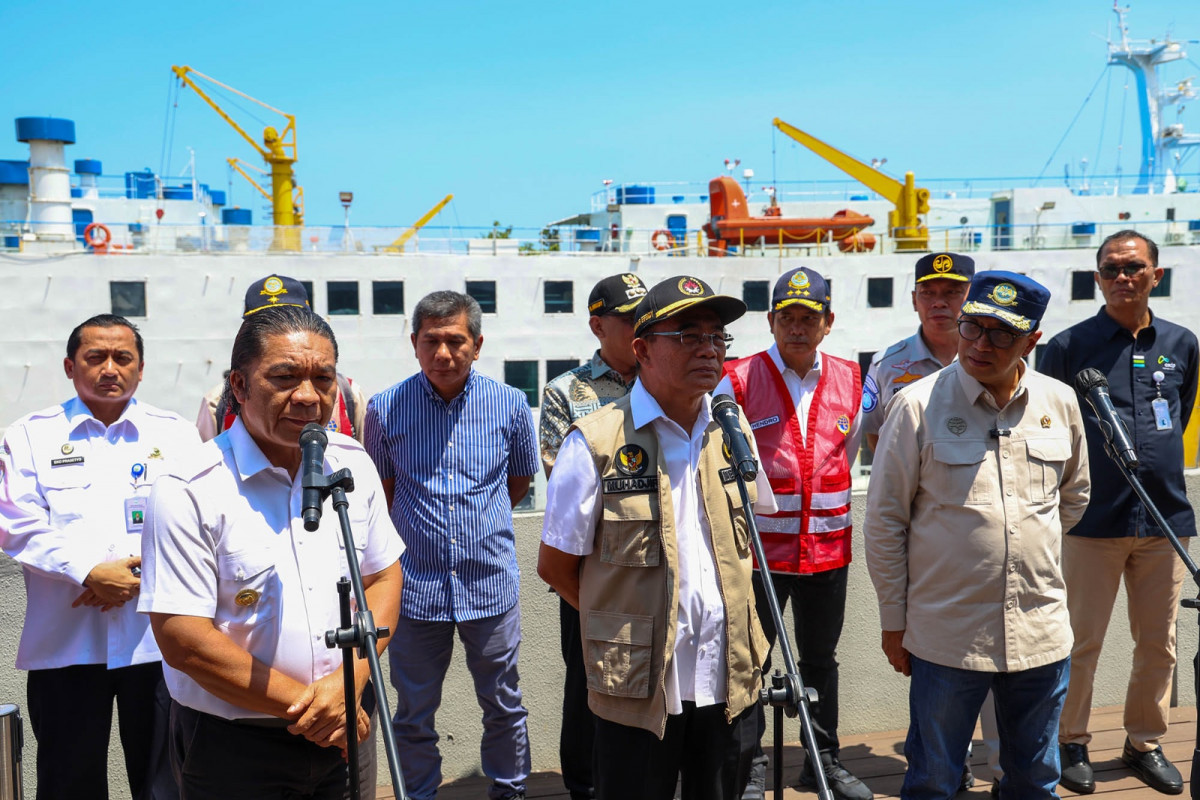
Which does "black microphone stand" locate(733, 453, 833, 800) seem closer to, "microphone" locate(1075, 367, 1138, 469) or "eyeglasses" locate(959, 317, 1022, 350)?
"eyeglasses" locate(959, 317, 1022, 350)

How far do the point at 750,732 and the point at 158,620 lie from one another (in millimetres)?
1531

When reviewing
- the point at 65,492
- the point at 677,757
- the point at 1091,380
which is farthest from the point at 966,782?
the point at 65,492

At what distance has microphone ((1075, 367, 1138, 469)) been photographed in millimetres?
2855

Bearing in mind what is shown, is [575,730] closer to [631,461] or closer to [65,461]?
[631,461]

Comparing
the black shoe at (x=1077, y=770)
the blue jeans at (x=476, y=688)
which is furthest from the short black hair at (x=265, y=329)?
the black shoe at (x=1077, y=770)

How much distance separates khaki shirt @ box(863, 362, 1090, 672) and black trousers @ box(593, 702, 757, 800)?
75 centimetres

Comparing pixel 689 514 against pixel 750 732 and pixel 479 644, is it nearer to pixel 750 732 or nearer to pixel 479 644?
pixel 750 732

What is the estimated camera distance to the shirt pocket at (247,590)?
7.04 ft

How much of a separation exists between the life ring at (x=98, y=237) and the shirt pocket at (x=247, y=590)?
23.8 meters

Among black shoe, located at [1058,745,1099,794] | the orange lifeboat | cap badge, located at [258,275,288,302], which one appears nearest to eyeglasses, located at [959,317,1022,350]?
black shoe, located at [1058,745,1099,794]

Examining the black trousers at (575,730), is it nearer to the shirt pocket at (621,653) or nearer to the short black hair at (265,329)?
the shirt pocket at (621,653)

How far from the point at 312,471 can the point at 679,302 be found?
1020 mm

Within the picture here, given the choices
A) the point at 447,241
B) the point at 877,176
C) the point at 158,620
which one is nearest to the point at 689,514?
the point at 158,620

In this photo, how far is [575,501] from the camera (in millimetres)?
2551
